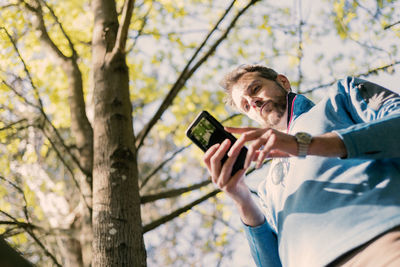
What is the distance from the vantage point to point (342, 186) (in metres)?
1.42

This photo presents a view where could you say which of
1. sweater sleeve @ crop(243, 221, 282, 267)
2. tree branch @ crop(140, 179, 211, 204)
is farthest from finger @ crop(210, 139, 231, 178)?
tree branch @ crop(140, 179, 211, 204)

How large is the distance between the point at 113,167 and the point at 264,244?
42.1 inches

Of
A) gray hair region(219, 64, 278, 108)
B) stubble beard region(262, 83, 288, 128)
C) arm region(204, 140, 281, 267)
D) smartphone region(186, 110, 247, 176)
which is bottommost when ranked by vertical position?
arm region(204, 140, 281, 267)

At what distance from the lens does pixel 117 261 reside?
1893 millimetres

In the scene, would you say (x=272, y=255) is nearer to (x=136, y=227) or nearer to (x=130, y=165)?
(x=136, y=227)

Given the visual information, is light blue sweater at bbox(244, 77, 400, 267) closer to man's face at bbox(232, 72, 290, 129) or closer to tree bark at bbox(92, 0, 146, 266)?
man's face at bbox(232, 72, 290, 129)

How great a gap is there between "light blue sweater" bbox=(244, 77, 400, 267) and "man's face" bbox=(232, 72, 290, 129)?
1.14ft

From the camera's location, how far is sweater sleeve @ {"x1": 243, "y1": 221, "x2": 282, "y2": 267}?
182cm

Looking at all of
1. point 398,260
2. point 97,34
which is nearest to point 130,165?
point 97,34

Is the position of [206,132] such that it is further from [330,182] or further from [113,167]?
[113,167]

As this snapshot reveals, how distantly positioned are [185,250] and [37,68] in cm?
811

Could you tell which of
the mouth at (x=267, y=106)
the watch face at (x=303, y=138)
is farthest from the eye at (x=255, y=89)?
the watch face at (x=303, y=138)

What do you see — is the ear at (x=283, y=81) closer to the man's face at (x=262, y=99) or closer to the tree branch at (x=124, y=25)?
the man's face at (x=262, y=99)

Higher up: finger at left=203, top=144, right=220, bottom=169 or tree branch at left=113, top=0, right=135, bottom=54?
tree branch at left=113, top=0, right=135, bottom=54
